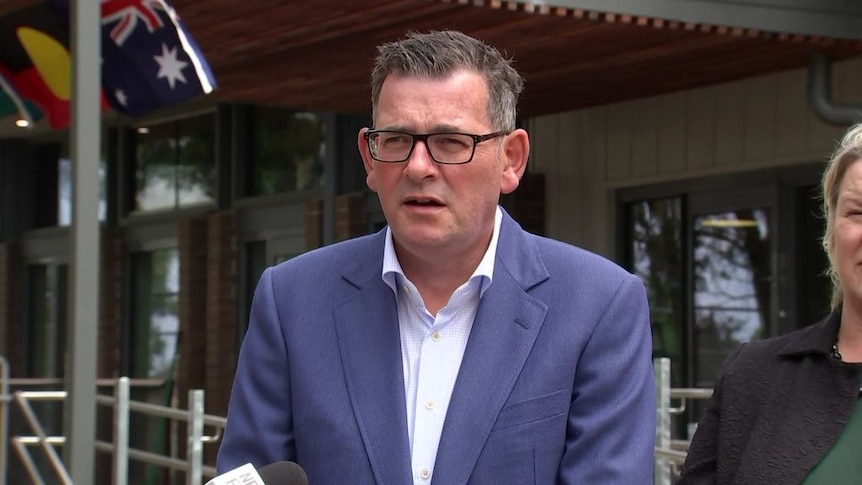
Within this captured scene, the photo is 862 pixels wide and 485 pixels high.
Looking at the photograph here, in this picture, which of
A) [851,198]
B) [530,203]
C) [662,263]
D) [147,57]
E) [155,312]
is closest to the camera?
[851,198]

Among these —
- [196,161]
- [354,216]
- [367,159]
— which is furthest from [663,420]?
[196,161]

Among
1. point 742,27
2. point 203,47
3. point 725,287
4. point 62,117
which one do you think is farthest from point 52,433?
point 742,27

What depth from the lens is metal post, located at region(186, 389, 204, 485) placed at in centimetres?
775

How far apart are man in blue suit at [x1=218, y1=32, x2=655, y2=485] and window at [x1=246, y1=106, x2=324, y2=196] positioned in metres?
10.3

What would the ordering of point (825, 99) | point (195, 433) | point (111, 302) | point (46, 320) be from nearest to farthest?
point (195, 433) → point (825, 99) → point (111, 302) → point (46, 320)

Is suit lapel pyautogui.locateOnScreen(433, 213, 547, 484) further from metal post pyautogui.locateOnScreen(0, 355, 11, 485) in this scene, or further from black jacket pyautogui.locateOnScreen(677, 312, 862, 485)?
metal post pyautogui.locateOnScreen(0, 355, 11, 485)

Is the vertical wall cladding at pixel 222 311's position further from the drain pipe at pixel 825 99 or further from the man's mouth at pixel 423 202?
the man's mouth at pixel 423 202

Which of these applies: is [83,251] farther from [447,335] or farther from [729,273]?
[729,273]

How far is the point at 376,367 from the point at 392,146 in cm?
41

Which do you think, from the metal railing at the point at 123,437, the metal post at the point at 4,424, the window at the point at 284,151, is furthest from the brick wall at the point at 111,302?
the metal post at the point at 4,424

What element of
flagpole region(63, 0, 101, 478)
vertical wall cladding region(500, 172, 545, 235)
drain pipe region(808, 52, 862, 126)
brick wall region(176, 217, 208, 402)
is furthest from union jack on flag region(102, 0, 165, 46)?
brick wall region(176, 217, 208, 402)

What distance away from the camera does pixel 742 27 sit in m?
8.42

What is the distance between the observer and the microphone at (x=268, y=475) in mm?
1918

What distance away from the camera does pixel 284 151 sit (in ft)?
44.9
